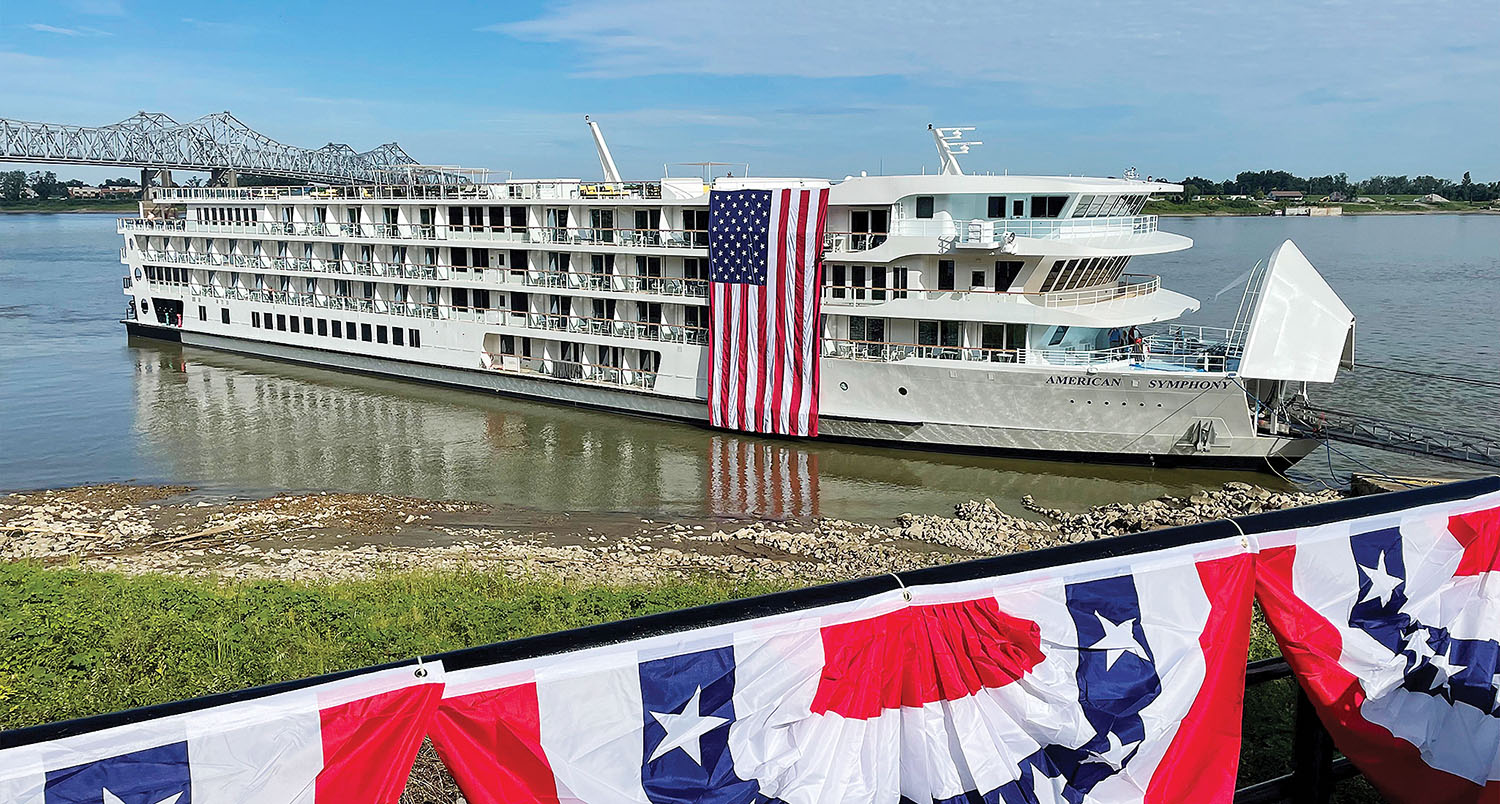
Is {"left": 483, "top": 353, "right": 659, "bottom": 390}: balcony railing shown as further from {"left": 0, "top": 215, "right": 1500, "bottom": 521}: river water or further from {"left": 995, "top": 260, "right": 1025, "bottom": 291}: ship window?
{"left": 995, "top": 260, "right": 1025, "bottom": 291}: ship window

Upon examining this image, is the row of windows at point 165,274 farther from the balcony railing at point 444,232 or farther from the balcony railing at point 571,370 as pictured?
Result: the balcony railing at point 571,370

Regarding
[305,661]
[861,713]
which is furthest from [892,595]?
[305,661]

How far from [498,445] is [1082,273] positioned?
15365 millimetres

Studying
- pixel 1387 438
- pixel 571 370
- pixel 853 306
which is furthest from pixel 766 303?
pixel 1387 438

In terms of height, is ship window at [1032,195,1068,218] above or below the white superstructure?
above

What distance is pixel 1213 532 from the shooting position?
3.77 metres

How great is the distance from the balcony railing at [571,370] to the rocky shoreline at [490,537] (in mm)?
7685

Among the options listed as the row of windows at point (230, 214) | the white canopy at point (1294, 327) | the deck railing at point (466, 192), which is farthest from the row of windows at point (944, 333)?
the row of windows at point (230, 214)

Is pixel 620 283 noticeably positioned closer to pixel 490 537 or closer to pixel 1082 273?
pixel 490 537

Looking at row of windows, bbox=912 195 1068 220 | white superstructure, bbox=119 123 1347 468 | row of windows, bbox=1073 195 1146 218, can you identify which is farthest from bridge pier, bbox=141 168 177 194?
row of windows, bbox=1073 195 1146 218

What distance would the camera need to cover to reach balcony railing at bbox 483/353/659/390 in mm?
30081

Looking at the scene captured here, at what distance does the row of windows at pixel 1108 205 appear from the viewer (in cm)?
2417

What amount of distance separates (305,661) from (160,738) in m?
7.41

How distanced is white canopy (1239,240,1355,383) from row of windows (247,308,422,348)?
2519cm
